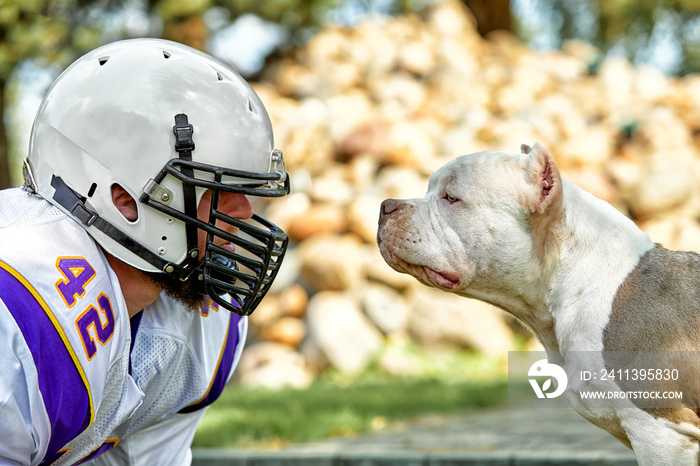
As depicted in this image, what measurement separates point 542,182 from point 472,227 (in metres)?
0.35

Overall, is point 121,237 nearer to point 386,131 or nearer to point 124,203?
point 124,203

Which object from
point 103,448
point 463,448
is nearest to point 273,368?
point 463,448

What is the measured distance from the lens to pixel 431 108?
45.4 feet

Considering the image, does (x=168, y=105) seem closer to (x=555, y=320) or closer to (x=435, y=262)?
(x=435, y=262)

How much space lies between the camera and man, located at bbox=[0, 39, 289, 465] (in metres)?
2.39

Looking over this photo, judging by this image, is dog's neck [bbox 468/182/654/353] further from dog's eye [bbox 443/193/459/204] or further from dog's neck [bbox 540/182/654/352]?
dog's eye [bbox 443/193/459/204]

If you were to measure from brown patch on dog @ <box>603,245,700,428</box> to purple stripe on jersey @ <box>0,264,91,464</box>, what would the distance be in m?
1.90

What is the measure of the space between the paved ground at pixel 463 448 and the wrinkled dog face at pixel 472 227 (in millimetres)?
2124

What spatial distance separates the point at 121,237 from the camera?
9.08ft

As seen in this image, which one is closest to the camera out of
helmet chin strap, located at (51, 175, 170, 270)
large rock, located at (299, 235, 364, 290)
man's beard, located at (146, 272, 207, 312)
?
helmet chin strap, located at (51, 175, 170, 270)

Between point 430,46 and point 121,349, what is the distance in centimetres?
1338

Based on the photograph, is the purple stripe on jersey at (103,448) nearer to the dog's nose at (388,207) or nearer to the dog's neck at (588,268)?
the dog's nose at (388,207)

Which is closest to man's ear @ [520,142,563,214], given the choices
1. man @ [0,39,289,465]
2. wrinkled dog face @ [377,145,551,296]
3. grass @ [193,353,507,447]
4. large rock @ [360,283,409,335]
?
wrinkled dog face @ [377,145,551,296]

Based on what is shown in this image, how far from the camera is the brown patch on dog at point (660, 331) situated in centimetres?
274
